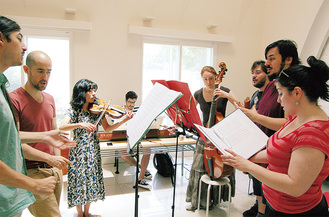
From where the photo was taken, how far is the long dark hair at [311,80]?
1049 mm

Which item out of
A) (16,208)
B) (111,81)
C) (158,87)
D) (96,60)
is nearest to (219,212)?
(158,87)

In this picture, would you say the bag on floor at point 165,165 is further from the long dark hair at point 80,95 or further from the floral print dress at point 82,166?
the long dark hair at point 80,95

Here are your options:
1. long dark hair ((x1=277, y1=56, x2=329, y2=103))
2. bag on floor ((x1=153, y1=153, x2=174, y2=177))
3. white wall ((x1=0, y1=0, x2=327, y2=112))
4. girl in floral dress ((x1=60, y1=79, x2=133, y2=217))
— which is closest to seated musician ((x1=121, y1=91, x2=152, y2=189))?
bag on floor ((x1=153, y1=153, x2=174, y2=177))

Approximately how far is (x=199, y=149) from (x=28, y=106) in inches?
69.2

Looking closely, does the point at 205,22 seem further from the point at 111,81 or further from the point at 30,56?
the point at 30,56

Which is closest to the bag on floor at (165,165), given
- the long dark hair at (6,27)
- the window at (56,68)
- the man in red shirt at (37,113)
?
the window at (56,68)

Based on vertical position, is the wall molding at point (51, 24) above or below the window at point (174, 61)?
above

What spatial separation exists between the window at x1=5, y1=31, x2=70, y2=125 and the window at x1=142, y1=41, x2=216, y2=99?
4.47ft

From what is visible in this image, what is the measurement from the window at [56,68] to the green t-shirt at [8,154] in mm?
3027

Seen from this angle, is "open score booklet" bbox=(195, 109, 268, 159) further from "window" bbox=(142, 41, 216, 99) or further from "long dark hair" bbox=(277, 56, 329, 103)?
"window" bbox=(142, 41, 216, 99)

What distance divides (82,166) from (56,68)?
2276mm

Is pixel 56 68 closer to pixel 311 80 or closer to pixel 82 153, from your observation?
pixel 82 153

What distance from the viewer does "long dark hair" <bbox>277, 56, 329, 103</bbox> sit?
1.05 metres

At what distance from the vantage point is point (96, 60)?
3.94 metres
